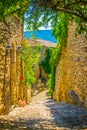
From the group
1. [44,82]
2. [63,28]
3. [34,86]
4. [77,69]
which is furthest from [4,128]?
[44,82]

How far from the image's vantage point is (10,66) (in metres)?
15.2

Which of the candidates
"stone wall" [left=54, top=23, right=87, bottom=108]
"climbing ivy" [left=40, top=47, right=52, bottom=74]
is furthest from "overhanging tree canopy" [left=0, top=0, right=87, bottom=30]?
"climbing ivy" [left=40, top=47, right=52, bottom=74]

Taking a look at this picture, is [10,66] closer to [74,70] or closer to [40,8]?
[74,70]

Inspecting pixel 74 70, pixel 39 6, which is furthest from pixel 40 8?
pixel 74 70

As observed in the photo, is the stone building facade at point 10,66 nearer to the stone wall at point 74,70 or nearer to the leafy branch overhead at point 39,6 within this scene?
the leafy branch overhead at point 39,6

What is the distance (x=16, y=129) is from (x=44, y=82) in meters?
39.7

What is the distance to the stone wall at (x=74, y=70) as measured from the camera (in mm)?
14991

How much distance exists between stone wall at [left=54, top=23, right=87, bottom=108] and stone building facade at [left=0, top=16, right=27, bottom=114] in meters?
2.77

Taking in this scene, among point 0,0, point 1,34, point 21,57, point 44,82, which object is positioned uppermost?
point 0,0

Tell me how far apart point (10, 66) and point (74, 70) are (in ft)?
12.5

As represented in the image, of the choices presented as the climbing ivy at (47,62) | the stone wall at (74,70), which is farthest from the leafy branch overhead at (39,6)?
the climbing ivy at (47,62)

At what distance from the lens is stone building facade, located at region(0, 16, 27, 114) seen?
12.5 metres

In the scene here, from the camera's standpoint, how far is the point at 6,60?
12961 millimetres

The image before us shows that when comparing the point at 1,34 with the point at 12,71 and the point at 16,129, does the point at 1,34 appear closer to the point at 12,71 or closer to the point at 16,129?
the point at 12,71
